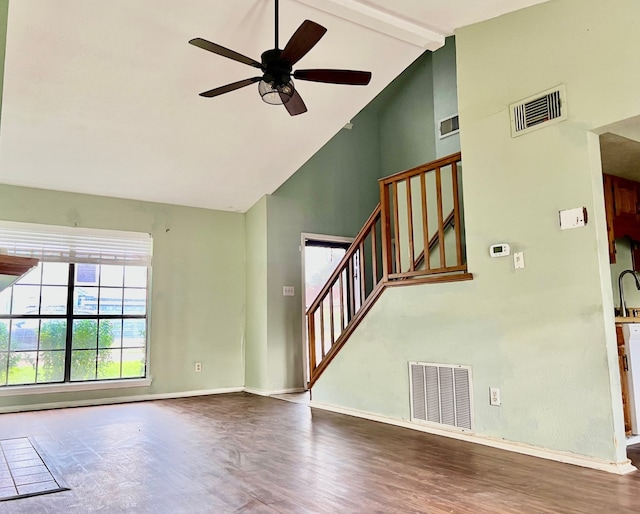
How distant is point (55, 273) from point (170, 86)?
2.72m

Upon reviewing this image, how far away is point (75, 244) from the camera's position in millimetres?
5879

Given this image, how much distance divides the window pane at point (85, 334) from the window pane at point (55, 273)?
0.49 metres

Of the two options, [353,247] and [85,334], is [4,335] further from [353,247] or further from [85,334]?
[353,247]

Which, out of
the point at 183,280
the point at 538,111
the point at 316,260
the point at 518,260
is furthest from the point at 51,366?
the point at 538,111

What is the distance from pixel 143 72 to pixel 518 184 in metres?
3.18

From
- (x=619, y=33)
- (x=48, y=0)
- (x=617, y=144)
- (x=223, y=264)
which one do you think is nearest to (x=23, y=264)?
(x=48, y=0)

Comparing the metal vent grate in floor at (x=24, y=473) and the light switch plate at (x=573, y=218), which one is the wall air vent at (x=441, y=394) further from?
the metal vent grate in floor at (x=24, y=473)

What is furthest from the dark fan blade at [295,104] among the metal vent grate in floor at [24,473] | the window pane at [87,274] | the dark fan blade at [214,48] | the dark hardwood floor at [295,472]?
the window pane at [87,274]

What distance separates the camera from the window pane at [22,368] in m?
5.47

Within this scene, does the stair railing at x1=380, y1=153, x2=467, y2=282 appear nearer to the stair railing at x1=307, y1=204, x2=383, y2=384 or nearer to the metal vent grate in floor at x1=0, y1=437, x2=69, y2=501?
the stair railing at x1=307, y1=204, x2=383, y2=384

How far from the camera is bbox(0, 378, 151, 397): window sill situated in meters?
5.40

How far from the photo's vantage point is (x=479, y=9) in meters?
3.90

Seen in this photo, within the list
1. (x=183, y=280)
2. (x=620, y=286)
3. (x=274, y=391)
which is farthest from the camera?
(x=183, y=280)

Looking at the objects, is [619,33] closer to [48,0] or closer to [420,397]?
[420,397]
